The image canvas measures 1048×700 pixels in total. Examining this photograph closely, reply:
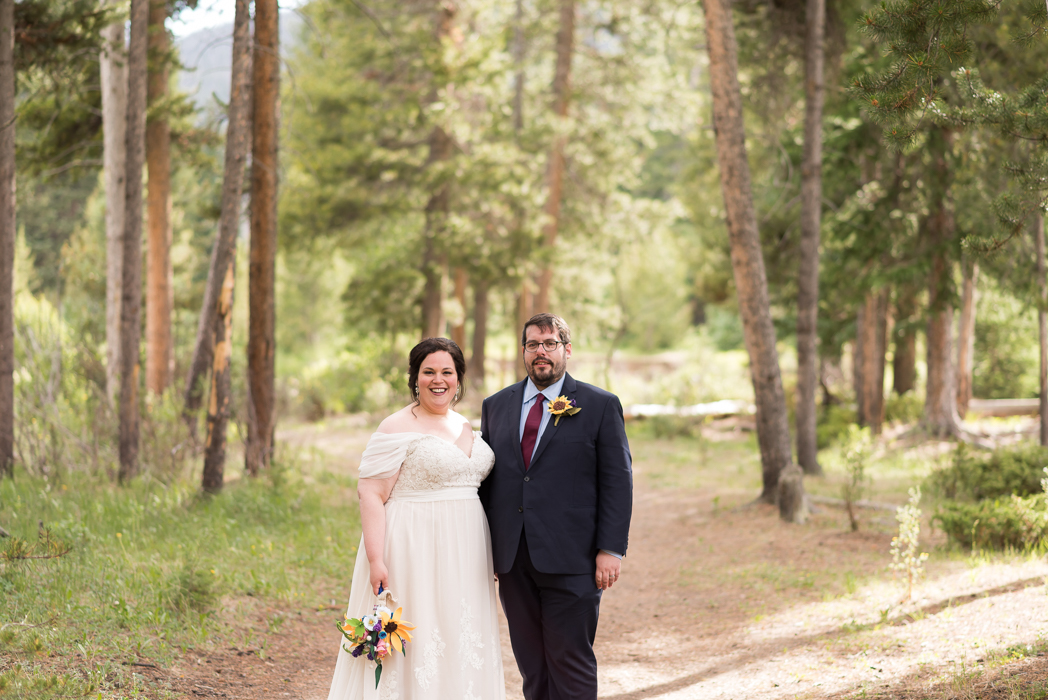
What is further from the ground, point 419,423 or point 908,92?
point 908,92

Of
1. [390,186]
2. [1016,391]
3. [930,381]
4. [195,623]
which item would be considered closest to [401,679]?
[195,623]

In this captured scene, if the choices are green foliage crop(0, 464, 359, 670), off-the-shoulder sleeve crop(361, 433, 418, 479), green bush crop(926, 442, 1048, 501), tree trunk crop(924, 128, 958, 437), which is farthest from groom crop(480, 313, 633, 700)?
tree trunk crop(924, 128, 958, 437)

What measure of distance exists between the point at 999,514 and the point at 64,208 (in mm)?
37220

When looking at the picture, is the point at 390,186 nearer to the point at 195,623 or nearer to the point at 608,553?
the point at 195,623

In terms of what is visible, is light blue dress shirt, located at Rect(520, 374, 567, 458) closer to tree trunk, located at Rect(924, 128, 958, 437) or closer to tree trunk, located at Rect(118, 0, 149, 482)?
tree trunk, located at Rect(118, 0, 149, 482)

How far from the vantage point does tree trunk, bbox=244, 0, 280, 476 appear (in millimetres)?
9078

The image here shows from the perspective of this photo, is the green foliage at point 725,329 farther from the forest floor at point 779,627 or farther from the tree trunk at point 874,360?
the forest floor at point 779,627

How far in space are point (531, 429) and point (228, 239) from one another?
202 inches

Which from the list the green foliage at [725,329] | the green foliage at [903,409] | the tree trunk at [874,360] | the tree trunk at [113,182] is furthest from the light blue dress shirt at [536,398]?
the green foliage at [725,329]

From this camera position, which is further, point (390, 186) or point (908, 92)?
point (390, 186)

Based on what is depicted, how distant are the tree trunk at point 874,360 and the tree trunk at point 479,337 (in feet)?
29.3

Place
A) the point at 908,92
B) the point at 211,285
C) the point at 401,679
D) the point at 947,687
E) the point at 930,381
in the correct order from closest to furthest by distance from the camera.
Result: the point at 401,679 < the point at 947,687 < the point at 908,92 < the point at 211,285 < the point at 930,381

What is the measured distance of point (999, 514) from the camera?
7.00 metres

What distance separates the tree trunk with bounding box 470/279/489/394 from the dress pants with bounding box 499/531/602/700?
16.1m
